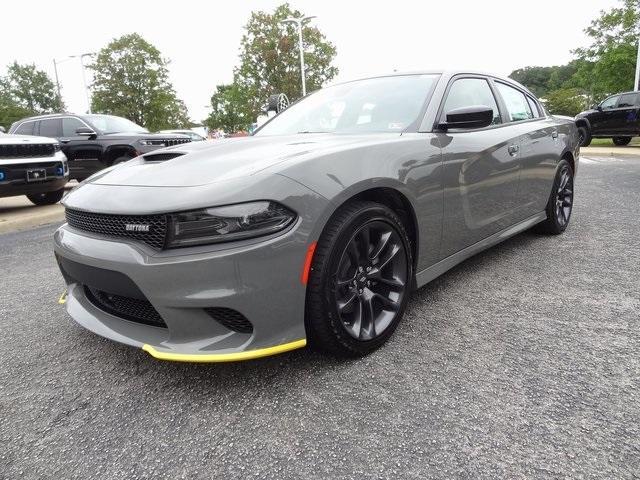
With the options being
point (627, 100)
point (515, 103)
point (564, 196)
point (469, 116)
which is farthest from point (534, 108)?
point (627, 100)

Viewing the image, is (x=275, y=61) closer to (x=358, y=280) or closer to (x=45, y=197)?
(x=45, y=197)

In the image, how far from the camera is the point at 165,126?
123 ft

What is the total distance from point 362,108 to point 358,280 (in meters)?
1.27

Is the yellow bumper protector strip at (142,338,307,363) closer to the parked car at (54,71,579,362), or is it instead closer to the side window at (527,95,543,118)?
the parked car at (54,71,579,362)

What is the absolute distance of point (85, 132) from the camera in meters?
8.50

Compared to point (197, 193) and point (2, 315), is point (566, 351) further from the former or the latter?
point (2, 315)

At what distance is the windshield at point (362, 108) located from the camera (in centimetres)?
257

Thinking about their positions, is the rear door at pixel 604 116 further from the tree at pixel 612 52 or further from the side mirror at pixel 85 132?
the side mirror at pixel 85 132

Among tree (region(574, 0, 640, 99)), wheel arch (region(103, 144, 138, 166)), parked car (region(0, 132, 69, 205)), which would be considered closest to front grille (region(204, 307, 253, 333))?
parked car (region(0, 132, 69, 205))

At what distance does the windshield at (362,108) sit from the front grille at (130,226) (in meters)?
1.35

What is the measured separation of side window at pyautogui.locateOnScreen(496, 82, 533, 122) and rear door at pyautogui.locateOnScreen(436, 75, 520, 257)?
20 centimetres

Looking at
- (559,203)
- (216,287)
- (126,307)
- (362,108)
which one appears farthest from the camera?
(559,203)

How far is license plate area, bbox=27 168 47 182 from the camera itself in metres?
6.40

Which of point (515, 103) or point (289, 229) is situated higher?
point (515, 103)
